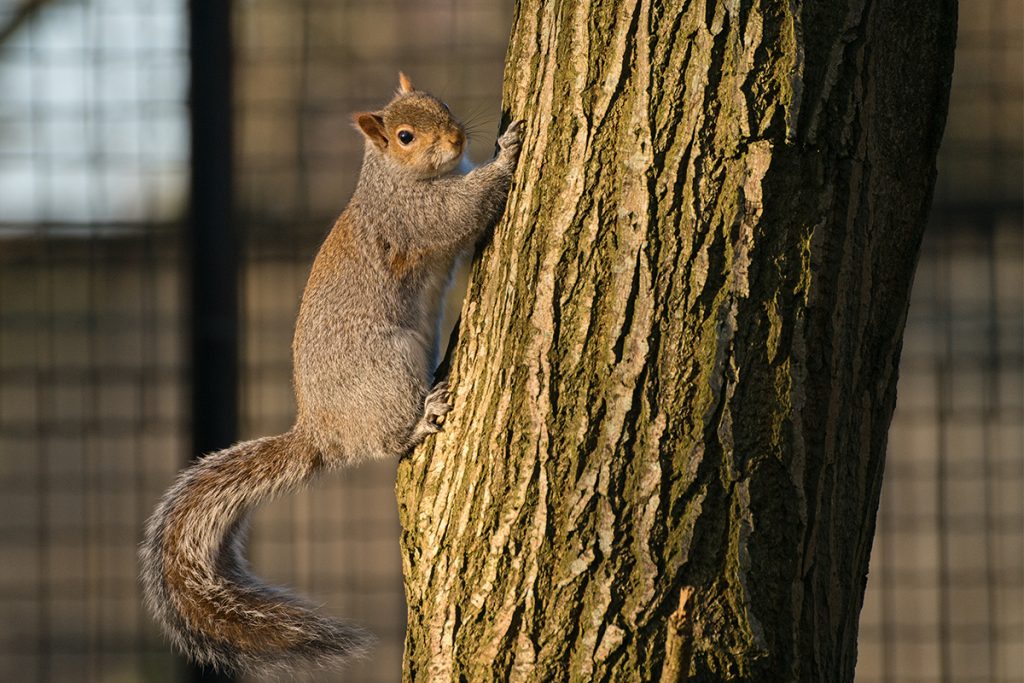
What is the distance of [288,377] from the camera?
359 centimetres

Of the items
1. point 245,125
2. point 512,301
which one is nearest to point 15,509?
point 245,125

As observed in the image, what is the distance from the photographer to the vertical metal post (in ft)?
9.70

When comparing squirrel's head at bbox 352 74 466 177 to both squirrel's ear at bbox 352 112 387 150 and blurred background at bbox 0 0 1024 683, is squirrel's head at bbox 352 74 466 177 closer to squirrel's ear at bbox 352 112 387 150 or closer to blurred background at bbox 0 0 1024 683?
squirrel's ear at bbox 352 112 387 150

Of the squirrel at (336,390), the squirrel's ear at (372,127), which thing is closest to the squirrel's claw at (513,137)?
the squirrel at (336,390)

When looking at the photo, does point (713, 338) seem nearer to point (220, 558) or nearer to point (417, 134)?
point (417, 134)

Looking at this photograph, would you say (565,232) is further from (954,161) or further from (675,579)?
(954,161)

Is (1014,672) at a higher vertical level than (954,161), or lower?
lower

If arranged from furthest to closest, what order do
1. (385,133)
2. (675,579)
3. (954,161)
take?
(954,161) → (385,133) → (675,579)

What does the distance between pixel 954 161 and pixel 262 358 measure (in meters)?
2.08

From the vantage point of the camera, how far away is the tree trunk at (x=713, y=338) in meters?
1.34

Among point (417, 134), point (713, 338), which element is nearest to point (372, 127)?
point (417, 134)

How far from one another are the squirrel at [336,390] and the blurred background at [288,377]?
1176mm

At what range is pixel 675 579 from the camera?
1341 mm

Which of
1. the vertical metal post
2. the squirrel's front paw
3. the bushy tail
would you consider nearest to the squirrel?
the bushy tail
